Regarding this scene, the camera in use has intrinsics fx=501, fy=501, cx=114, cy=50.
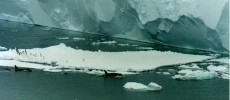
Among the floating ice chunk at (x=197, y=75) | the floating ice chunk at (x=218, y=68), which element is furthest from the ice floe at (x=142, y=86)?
the floating ice chunk at (x=218, y=68)

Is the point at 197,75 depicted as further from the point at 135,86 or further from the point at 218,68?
the point at 135,86

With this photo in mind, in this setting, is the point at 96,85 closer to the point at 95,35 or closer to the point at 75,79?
the point at 75,79

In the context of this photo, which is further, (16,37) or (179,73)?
(16,37)

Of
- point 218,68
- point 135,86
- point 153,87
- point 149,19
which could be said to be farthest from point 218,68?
point 149,19

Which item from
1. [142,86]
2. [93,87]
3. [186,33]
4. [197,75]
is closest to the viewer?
[142,86]

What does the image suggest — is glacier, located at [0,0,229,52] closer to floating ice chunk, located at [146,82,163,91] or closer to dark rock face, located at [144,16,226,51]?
dark rock face, located at [144,16,226,51]

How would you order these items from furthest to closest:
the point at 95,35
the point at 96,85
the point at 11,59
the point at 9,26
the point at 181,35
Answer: the point at 9,26
the point at 95,35
the point at 181,35
the point at 11,59
the point at 96,85

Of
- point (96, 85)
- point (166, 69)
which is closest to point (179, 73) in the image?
point (166, 69)
